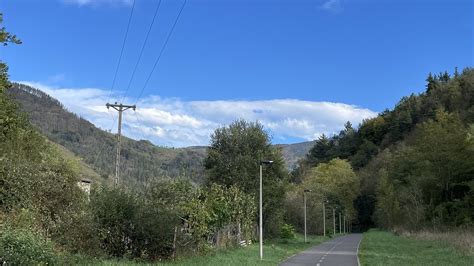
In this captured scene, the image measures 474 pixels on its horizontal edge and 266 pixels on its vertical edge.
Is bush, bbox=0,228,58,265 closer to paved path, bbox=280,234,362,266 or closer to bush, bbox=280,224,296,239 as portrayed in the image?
paved path, bbox=280,234,362,266

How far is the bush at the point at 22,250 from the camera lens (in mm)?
14547

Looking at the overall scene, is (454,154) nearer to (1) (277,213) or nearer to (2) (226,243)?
(1) (277,213)

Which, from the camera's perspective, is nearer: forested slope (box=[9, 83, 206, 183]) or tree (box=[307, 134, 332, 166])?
forested slope (box=[9, 83, 206, 183])

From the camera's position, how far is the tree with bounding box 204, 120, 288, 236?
48.5 meters

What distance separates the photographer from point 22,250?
15.1 meters

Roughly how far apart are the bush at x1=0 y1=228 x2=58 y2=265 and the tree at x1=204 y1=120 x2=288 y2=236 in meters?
31.9

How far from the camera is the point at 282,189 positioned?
5034 cm

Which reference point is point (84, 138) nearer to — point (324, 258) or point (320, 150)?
point (320, 150)

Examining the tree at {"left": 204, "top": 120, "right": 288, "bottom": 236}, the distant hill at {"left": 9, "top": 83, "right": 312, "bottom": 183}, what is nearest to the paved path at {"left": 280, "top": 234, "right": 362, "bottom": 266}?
the tree at {"left": 204, "top": 120, "right": 288, "bottom": 236}

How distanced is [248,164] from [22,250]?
34.3 m

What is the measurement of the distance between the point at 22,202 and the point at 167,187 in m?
7.31

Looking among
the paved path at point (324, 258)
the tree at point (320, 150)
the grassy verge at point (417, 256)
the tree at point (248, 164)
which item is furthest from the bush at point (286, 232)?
the tree at point (320, 150)

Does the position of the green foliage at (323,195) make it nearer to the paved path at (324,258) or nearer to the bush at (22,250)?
the paved path at (324,258)

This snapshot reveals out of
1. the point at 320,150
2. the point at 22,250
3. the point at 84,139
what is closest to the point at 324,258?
the point at 22,250
